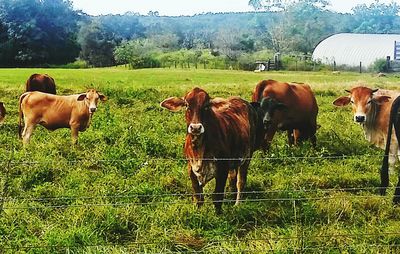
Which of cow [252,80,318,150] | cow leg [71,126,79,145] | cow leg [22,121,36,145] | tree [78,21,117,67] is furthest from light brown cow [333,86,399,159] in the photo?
tree [78,21,117,67]

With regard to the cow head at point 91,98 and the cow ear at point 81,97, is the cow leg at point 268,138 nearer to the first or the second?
the cow head at point 91,98

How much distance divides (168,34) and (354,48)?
32.0ft

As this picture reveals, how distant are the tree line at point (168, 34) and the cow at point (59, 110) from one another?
218 inches

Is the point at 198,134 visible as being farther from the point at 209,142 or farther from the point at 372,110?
the point at 372,110

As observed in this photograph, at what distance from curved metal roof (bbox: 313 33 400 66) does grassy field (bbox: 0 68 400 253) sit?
13695mm

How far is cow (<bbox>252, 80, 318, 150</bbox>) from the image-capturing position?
927 centimetres

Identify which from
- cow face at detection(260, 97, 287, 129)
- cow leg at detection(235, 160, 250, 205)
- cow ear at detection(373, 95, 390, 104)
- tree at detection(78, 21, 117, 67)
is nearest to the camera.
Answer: cow leg at detection(235, 160, 250, 205)

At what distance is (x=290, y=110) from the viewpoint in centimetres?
970

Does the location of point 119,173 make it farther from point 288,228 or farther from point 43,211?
point 288,228

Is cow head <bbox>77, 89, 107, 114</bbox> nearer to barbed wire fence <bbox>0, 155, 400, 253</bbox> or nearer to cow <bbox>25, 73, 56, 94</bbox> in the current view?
barbed wire fence <bbox>0, 155, 400, 253</bbox>

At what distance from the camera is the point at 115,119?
36.0 ft

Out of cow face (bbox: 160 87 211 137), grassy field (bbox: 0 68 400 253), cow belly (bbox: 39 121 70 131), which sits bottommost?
grassy field (bbox: 0 68 400 253)

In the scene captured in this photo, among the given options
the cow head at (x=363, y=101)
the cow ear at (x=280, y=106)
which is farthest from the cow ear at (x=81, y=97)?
the cow head at (x=363, y=101)

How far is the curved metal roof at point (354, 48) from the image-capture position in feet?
81.2
